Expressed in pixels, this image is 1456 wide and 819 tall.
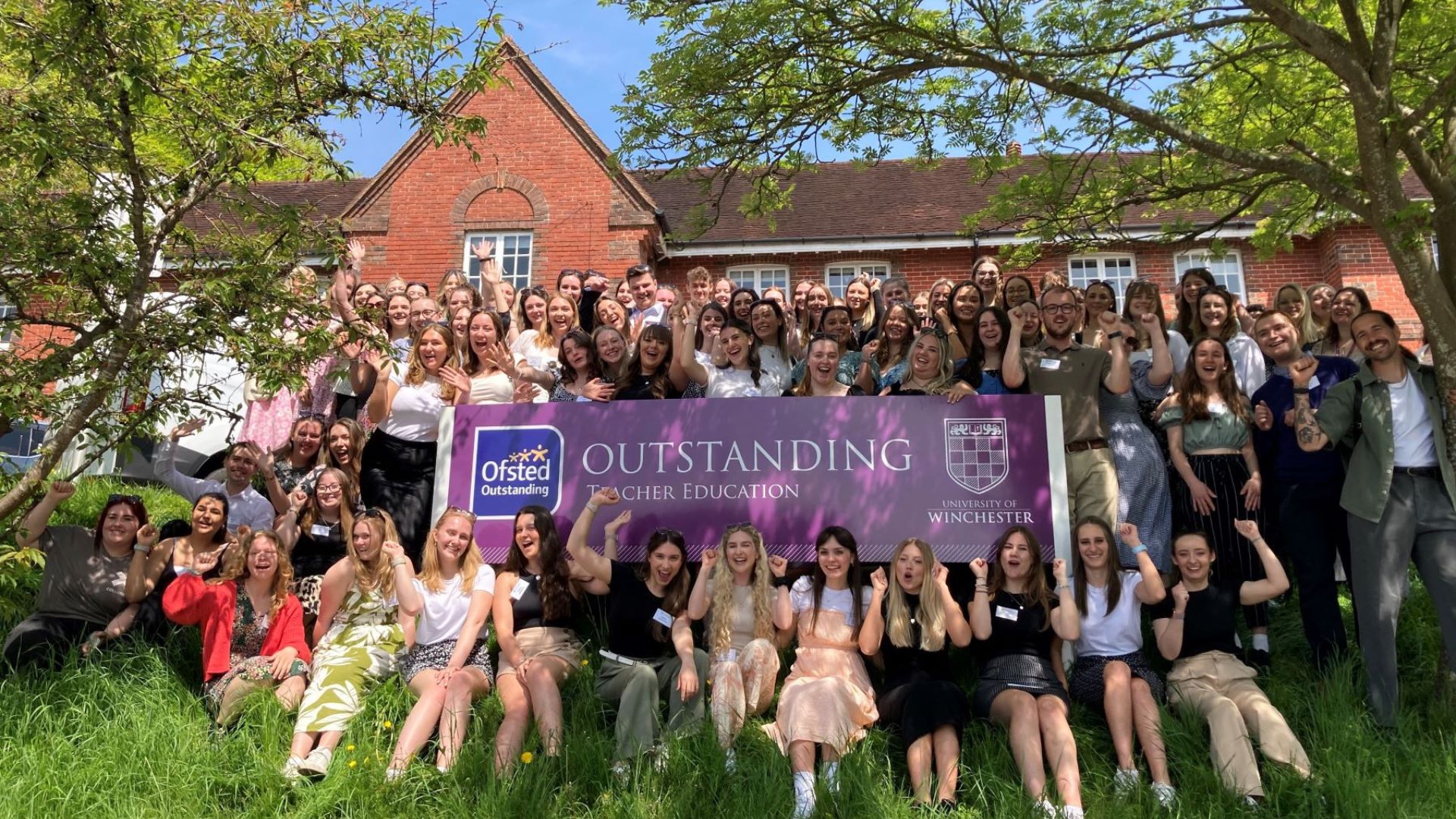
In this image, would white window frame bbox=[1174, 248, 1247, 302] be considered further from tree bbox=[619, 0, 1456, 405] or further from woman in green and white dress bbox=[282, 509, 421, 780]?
woman in green and white dress bbox=[282, 509, 421, 780]

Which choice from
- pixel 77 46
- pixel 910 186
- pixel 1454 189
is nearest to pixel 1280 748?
pixel 1454 189

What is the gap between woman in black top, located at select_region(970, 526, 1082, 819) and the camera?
16.6ft

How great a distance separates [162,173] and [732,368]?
3.75 metres

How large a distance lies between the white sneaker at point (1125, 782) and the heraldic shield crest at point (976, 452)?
1.93m

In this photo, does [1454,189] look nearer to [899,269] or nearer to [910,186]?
[899,269]

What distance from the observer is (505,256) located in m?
18.1

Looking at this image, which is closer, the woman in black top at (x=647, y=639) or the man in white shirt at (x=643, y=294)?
the woman in black top at (x=647, y=639)

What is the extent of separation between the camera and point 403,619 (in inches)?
238

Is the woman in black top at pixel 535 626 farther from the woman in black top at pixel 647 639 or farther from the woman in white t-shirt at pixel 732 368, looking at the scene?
the woman in white t-shirt at pixel 732 368

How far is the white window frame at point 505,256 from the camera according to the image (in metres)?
17.9

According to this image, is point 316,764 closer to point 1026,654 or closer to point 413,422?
point 413,422

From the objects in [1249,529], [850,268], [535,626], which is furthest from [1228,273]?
[535,626]

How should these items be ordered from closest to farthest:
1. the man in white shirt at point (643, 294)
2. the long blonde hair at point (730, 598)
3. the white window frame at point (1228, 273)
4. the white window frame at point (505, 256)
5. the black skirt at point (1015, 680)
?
the black skirt at point (1015, 680), the long blonde hair at point (730, 598), the man in white shirt at point (643, 294), the white window frame at point (1228, 273), the white window frame at point (505, 256)

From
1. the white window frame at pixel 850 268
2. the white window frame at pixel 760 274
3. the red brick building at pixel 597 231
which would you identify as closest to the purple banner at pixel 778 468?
the red brick building at pixel 597 231
